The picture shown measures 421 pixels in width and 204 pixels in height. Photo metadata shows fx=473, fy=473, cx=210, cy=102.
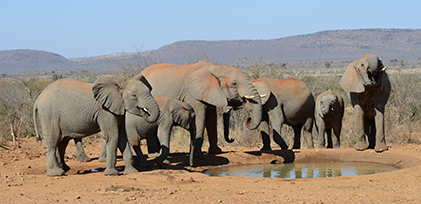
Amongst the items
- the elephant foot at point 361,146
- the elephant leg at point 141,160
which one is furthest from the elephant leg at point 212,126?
the elephant foot at point 361,146

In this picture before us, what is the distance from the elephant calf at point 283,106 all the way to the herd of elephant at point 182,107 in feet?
0.08

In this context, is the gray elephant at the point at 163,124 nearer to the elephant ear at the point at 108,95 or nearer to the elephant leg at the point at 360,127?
the elephant ear at the point at 108,95

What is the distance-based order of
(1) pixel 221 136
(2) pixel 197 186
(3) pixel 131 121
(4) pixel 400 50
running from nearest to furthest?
(2) pixel 197 186
(3) pixel 131 121
(1) pixel 221 136
(4) pixel 400 50

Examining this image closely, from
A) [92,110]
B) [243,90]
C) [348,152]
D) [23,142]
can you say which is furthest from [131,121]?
[23,142]

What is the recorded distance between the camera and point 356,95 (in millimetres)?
10812

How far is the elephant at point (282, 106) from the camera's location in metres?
11.1

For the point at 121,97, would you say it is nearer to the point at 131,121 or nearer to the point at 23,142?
the point at 131,121

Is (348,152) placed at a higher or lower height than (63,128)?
lower

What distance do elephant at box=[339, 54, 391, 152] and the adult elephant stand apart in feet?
7.60

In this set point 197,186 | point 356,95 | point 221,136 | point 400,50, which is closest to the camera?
point 197,186

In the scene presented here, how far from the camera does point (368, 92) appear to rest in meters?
10.6

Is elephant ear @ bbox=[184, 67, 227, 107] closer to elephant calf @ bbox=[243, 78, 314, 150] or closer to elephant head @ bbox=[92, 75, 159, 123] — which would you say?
elephant calf @ bbox=[243, 78, 314, 150]

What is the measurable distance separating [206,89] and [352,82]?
325cm

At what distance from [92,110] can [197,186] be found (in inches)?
97.0
